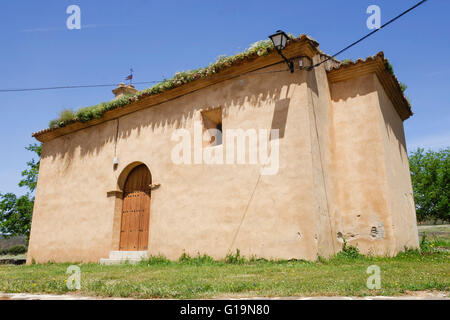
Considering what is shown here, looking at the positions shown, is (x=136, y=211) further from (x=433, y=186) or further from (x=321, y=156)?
(x=433, y=186)

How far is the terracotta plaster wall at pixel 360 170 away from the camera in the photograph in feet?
27.6

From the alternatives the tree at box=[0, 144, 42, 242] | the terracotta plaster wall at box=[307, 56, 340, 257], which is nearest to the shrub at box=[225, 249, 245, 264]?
the terracotta plaster wall at box=[307, 56, 340, 257]

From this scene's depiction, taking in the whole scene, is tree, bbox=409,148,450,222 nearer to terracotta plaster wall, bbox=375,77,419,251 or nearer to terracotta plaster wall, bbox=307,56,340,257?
terracotta plaster wall, bbox=375,77,419,251

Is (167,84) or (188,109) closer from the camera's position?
(188,109)

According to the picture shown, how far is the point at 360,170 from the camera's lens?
889cm

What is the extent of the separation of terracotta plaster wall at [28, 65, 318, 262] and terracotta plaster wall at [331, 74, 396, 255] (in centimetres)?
167

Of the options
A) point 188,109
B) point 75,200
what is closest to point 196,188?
point 188,109

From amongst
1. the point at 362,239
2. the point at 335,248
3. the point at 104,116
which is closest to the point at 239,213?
the point at 335,248

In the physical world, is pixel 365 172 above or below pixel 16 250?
above

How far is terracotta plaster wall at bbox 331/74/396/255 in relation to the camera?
840 cm

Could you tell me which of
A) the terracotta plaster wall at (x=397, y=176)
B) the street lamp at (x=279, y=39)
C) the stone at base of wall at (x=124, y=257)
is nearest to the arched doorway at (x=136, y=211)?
the stone at base of wall at (x=124, y=257)

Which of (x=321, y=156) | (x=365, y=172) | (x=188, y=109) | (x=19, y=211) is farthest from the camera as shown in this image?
(x=19, y=211)

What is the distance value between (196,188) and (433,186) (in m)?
28.1

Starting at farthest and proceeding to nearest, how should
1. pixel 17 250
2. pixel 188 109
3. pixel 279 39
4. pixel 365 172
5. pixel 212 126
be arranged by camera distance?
pixel 17 250
pixel 188 109
pixel 212 126
pixel 365 172
pixel 279 39
